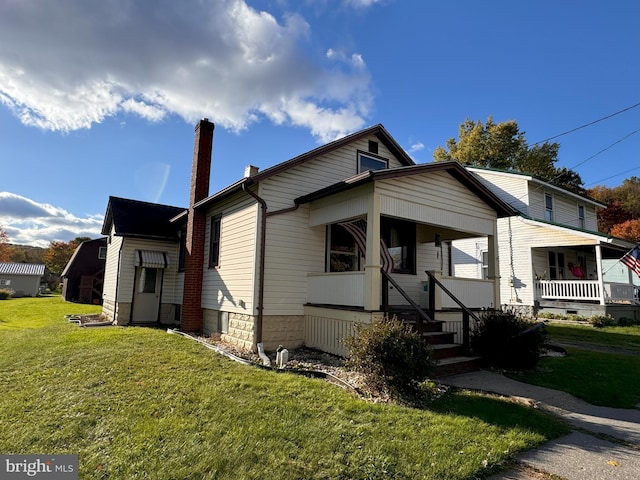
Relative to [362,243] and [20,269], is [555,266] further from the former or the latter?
[20,269]

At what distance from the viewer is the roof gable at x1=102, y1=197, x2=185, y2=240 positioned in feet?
47.9

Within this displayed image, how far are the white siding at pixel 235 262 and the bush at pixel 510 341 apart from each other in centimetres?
546

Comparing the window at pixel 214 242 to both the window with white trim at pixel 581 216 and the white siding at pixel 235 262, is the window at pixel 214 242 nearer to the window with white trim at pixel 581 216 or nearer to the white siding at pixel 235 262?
the white siding at pixel 235 262

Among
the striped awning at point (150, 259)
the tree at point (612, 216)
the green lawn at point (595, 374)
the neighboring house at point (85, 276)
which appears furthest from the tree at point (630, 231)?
the neighboring house at point (85, 276)

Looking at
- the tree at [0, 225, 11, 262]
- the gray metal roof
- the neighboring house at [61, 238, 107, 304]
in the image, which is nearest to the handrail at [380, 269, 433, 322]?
the neighboring house at [61, 238, 107, 304]

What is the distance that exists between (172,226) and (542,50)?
1552 cm

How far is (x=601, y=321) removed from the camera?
1541cm

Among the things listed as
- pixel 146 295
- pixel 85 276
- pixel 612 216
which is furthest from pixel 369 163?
pixel 612 216

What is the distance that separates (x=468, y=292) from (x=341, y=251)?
363 cm

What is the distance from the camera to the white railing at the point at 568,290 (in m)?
16.6

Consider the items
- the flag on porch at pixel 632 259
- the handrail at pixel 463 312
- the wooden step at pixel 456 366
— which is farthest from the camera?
the flag on porch at pixel 632 259

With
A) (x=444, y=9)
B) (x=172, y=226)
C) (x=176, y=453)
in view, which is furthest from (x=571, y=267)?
(x=176, y=453)

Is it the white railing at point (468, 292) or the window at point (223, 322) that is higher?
the white railing at point (468, 292)

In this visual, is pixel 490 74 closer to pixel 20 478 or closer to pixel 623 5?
pixel 623 5
